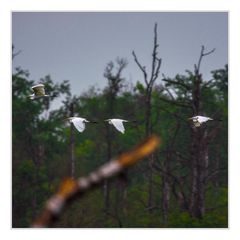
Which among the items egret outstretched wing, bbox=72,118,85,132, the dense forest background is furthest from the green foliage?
egret outstretched wing, bbox=72,118,85,132

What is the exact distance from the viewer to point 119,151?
14758mm

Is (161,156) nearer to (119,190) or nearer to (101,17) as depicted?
(119,190)

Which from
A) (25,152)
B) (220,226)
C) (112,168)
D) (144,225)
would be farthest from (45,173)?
(112,168)

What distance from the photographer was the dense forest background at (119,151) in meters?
14.0

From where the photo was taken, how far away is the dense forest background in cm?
1396

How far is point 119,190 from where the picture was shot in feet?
56.4

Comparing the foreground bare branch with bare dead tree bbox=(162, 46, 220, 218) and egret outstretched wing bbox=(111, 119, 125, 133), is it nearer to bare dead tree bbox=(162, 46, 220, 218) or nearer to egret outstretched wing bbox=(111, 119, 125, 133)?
egret outstretched wing bbox=(111, 119, 125, 133)

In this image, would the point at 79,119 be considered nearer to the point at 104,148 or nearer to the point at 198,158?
the point at 198,158

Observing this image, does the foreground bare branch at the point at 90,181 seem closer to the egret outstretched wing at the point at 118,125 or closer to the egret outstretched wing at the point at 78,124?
the egret outstretched wing at the point at 78,124

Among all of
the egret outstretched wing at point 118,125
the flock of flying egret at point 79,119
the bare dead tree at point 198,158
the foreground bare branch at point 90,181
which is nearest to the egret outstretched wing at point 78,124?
the flock of flying egret at point 79,119

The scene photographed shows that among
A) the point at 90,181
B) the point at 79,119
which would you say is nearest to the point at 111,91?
the point at 79,119

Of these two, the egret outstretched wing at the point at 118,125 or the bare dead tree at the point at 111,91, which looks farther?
the bare dead tree at the point at 111,91

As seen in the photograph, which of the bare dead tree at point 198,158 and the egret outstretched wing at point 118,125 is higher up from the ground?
the egret outstretched wing at point 118,125
